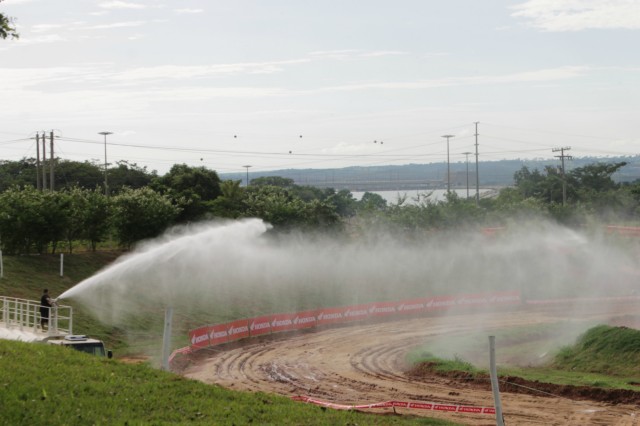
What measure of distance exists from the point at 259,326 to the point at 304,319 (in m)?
5.27

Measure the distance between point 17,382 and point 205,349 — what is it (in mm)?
29927

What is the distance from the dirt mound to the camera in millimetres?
35938

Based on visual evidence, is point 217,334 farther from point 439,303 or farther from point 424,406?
point 439,303

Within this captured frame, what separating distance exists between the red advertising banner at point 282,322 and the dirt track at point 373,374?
1682 mm

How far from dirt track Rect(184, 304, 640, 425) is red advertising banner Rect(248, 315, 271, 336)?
200 cm

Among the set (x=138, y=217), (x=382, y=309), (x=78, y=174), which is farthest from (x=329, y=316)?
(x=78, y=174)

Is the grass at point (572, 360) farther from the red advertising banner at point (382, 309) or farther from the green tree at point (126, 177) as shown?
the green tree at point (126, 177)

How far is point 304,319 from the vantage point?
204 feet

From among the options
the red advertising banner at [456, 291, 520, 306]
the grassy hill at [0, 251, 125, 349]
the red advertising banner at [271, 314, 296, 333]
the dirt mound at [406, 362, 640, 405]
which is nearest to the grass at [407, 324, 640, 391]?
the dirt mound at [406, 362, 640, 405]

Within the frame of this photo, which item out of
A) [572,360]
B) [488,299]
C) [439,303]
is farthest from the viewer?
[488,299]

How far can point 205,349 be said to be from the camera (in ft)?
167

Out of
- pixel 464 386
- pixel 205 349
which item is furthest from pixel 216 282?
pixel 464 386

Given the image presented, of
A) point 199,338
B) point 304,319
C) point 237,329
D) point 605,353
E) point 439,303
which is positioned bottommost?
point 439,303

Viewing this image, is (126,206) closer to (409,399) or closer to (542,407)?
(409,399)
